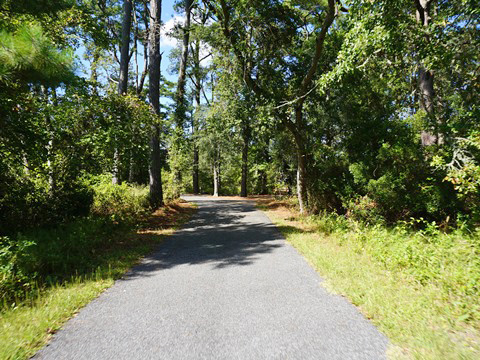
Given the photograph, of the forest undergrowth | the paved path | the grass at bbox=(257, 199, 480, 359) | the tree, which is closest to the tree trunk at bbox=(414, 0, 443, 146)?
the tree

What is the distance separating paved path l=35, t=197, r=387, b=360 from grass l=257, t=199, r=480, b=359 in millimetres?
236

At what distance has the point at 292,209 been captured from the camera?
12445mm

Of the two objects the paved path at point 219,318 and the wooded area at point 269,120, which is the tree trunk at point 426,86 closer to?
the wooded area at point 269,120

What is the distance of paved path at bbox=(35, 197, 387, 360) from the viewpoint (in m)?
2.44

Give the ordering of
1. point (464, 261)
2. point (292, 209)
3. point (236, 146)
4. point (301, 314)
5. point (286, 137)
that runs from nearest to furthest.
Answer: point (301, 314) < point (464, 261) < point (292, 209) < point (286, 137) < point (236, 146)

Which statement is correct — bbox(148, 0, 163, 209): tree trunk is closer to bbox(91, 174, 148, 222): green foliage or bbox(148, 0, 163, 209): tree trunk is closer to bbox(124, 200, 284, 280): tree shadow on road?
bbox(91, 174, 148, 222): green foliage

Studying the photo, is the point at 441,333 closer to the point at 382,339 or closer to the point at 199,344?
the point at 382,339

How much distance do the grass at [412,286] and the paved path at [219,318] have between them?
0.24m

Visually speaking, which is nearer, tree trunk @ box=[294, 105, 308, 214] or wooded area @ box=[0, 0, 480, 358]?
wooded area @ box=[0, 0, 480, 358]

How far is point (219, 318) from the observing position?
3031 millimetres

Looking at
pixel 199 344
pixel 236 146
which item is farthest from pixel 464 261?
pixel 236 146

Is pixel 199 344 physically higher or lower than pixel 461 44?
lower

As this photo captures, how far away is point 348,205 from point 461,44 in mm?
6062

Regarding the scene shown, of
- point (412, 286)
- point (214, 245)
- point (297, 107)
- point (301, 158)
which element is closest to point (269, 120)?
point (297, 107)
